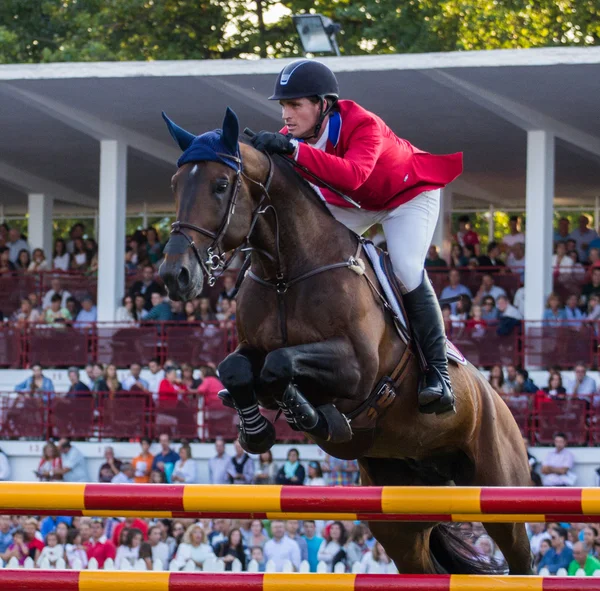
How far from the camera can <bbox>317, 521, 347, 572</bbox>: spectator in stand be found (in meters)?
11.7

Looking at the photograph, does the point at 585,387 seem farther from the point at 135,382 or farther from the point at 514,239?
the point at 135,382

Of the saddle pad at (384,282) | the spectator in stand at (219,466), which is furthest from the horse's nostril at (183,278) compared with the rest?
the spectator in stand at (219,466)

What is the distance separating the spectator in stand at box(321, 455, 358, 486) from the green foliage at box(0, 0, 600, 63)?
15.9 m

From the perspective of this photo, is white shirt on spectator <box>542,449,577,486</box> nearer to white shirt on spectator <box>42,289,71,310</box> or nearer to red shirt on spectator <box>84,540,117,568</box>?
red shirt on spectator <box>84,540,117,568</box>

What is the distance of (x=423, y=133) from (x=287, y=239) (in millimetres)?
12275

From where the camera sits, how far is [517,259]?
17.4 meters

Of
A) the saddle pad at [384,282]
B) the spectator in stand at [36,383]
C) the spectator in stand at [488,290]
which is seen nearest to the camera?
the saddle pad at [384,282]

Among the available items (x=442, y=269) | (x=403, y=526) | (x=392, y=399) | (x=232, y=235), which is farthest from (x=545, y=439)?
(x=232, y=235)

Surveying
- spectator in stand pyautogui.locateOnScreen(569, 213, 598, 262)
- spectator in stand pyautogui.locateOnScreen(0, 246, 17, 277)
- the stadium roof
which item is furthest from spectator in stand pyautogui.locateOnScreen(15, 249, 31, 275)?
spectator in stand pyautogui.locateOnScreen(569, 213, 598, 262)

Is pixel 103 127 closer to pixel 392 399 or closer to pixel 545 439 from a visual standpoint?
pixel 545 439

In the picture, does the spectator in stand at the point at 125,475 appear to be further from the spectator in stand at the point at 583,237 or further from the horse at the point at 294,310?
the horse at the point at 294,310

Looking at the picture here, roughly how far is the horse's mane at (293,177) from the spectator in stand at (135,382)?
31.0 ft

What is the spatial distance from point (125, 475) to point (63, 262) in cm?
727

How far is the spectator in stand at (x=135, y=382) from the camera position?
1491 centimetres
